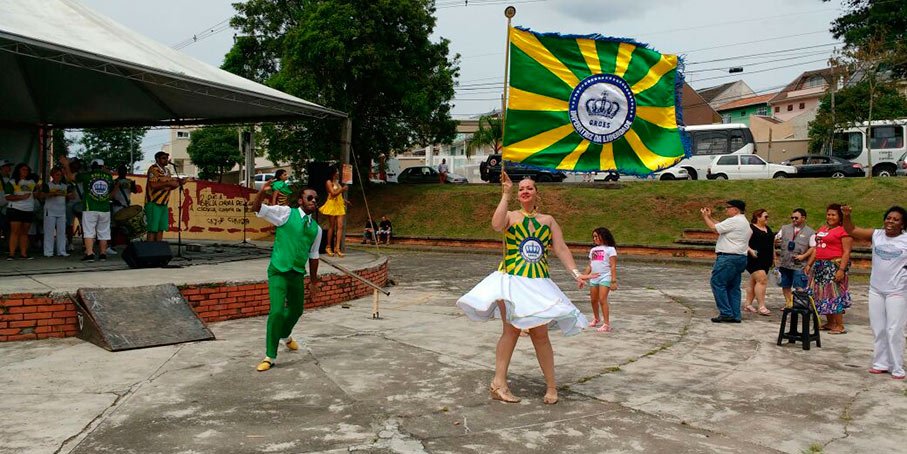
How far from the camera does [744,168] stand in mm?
29188

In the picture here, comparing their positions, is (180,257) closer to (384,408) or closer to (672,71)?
(384,408)

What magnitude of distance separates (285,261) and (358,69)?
20.6 meters

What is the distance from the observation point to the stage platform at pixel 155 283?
764cm

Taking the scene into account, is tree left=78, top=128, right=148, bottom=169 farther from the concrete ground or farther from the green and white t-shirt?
the concrete ground

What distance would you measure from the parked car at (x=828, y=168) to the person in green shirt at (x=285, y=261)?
26407mm

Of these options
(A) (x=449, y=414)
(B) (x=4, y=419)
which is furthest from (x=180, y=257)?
(A) (x=449, y=414)

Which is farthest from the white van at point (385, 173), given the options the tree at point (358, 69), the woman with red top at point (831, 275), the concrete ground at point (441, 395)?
the concrete ground at point (441, 395)

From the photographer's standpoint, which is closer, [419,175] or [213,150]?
[419,175]

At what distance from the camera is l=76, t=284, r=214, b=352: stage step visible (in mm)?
7422

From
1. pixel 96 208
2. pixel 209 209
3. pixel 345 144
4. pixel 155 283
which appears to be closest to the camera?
pixel 155 283

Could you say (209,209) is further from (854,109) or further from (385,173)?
(854,109)

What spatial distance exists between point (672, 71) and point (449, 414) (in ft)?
13.6

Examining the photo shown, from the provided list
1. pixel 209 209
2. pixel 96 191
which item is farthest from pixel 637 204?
pixel 96 191

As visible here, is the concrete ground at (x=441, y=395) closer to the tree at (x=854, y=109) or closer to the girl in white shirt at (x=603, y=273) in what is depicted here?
the girl in white shirt at (x=603, y=273)
